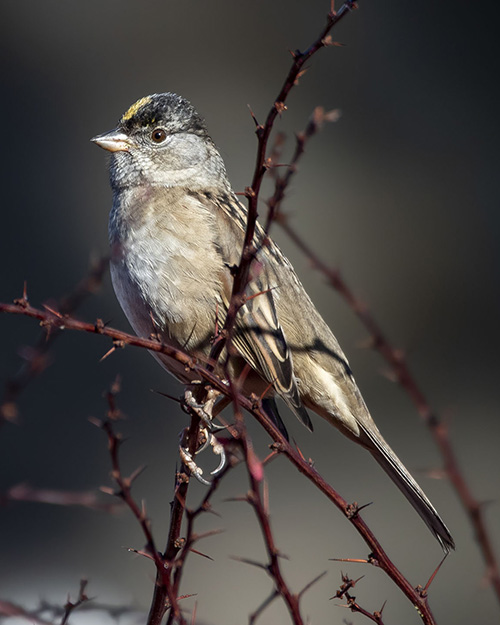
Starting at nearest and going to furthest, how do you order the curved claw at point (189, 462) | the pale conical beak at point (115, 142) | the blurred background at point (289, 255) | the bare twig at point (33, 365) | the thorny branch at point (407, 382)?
the thorny branch at point (407, 382)
the bare twig at point (33, 365)
the curved claw at point (189, 462)
the pale conical beak at point (115, 142)
the blurred background at point (289, 255)

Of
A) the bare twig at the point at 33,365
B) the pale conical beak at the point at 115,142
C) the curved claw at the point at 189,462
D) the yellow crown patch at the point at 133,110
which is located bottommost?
the bare twig at the point at 33,365

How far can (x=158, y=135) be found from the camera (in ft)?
9.24

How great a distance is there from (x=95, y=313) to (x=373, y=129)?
1.95 meters

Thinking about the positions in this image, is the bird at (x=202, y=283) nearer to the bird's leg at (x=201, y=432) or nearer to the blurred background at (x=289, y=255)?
the bird's leg at (x=201, y=432)

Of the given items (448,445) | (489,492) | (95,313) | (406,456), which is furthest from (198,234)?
(489,492)

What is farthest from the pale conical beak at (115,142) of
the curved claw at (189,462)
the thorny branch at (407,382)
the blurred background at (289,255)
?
the thorny branch at (407,382)

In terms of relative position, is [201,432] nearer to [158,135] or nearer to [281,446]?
[281,446]

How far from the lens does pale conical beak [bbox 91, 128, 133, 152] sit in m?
2.75

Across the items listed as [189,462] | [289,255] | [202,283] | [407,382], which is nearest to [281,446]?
[407,382]

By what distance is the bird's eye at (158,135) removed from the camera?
281cm

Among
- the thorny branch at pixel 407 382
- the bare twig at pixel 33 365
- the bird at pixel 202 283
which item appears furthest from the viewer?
the bird at pixel 202 283

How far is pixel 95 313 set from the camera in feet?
14.2

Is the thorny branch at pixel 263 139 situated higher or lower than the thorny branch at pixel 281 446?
higher

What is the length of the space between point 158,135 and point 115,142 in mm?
151
